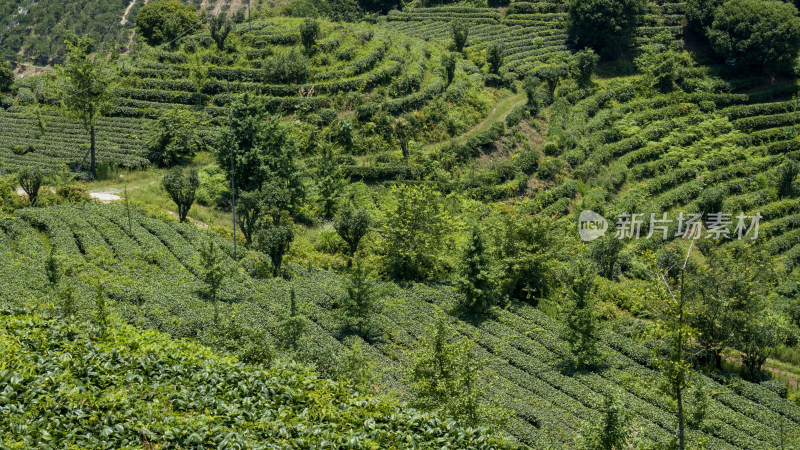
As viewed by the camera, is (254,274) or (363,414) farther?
(254,274)

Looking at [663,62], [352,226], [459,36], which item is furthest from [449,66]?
[352,226]

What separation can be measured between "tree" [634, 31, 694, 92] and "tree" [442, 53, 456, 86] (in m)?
18.4

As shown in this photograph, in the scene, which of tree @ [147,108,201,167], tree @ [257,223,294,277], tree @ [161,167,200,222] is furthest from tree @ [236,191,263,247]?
tree @ [147,108,201,167]

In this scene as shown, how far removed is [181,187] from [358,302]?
52.1 ft

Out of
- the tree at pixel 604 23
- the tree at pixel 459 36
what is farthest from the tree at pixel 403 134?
the tree at pixel 604 23

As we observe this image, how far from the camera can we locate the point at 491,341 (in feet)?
116

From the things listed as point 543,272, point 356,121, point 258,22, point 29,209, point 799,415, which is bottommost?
point 799,415

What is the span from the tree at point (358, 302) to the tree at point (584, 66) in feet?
128

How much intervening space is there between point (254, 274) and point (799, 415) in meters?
28.1

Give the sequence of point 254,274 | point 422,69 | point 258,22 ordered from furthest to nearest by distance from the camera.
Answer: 1. point 258,22
2. point 422,69
3. point 254,274

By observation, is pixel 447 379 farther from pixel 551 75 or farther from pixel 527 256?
pixel 551 75

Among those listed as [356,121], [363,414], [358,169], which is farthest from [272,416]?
[356,121]

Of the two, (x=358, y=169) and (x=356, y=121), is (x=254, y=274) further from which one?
(x=356, y=121)

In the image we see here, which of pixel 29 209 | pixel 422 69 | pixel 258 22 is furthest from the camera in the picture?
pixel 258 22
